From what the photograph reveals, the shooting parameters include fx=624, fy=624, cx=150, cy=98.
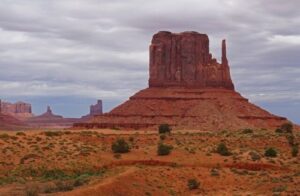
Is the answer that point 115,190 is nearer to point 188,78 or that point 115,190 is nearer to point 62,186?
point 62,186

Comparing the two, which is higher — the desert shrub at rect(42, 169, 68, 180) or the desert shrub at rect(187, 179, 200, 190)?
the desert shrub at rect(42, 169, 68, 180)

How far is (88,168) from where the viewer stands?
51531mm

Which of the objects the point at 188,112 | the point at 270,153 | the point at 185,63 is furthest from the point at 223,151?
the point at 185,63

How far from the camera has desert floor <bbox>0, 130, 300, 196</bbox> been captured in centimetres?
4369

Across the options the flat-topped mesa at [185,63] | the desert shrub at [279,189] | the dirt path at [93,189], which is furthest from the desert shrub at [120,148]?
the flat-topped mesa at [185,63]

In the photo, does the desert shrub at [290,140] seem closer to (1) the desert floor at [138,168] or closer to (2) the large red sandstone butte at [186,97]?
(1) the desert floor at [138,168]

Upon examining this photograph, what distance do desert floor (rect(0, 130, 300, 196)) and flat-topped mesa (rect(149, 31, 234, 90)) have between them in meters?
72.5

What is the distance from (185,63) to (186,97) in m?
12.5

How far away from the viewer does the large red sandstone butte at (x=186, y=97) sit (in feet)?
389

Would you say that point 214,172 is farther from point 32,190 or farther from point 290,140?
point 290,140

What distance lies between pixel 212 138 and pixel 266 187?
23.6m

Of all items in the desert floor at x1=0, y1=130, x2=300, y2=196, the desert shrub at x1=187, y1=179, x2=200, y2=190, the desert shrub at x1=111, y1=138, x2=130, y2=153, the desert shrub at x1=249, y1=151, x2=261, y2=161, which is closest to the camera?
the desert floor at x1=0, y1=130, x2=300, y2=196

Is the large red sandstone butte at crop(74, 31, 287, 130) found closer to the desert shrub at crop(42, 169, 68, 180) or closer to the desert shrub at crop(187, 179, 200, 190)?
the desert shrub at crop(42, 169, 68, 180)

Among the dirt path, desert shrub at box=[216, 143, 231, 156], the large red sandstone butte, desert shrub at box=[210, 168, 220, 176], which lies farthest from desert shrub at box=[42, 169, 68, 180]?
the large red sandstone butte
